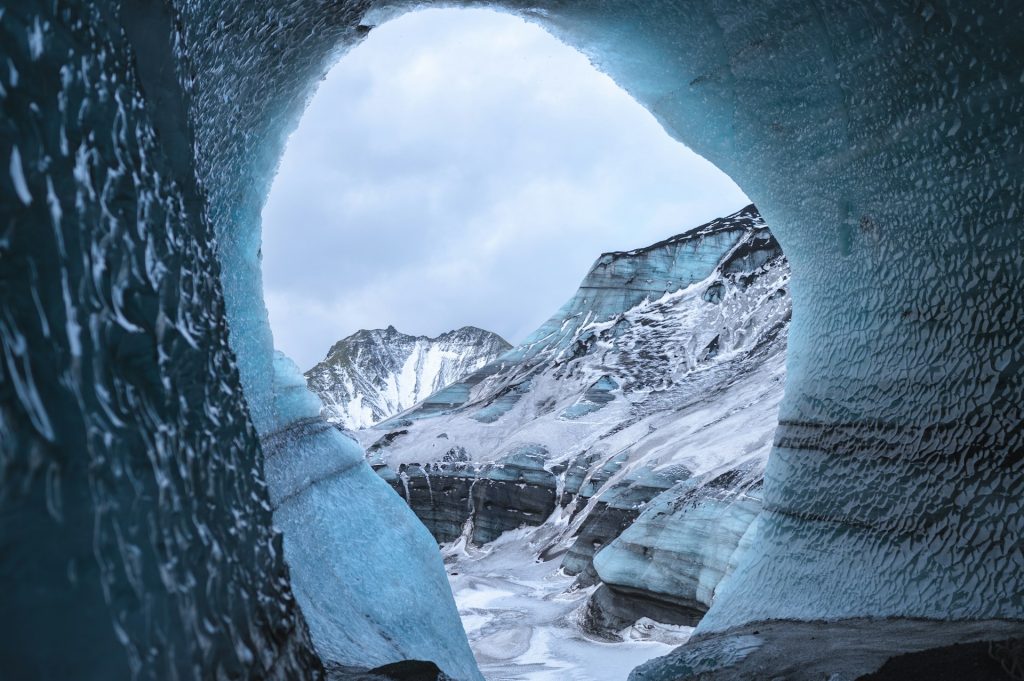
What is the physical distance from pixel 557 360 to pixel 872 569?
16.6 metres

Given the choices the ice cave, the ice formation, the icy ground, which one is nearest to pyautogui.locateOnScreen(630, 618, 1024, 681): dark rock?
the ice cave

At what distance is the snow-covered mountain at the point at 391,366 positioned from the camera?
61.9m

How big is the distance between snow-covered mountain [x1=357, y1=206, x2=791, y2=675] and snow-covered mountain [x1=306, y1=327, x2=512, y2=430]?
134 ft

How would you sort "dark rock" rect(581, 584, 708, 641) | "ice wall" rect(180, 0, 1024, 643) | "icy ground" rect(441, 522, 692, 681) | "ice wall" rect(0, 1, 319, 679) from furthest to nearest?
"dark rock" rect(581, 584, 708, 641), "icy ground" rect(441, 522, 692, 681), "ice wall" rect(180, 0, 1024, 643), "ice wall" rect(0, 1, 319, 679)

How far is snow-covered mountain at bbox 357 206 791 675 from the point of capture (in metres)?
8.94

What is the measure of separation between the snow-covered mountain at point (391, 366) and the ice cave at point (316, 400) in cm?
5709

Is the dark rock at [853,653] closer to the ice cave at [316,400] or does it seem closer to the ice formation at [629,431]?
the ice cave at [316,400]

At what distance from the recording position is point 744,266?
1875 centimetres

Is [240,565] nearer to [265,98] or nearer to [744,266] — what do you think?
[265,98]

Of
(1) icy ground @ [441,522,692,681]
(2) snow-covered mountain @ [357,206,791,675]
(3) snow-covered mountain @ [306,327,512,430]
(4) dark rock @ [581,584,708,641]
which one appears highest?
(3) snow-covered mountain @ [306,327,512,430]

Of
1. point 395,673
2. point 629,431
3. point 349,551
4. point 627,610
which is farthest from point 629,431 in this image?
point 395,673

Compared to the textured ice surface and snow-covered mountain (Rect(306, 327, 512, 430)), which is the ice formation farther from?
snow-covered mountain (Rect(306, 327, 512, 430))

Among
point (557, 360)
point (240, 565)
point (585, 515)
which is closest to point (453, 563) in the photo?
point (585, 515)

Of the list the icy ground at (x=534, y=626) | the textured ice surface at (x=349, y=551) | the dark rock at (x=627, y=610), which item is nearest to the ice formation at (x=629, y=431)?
the dark rock at (x=627, y=610)
